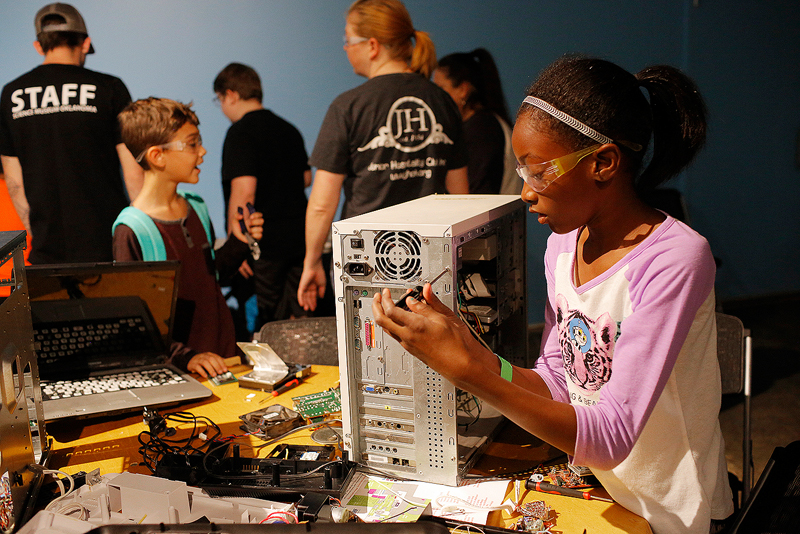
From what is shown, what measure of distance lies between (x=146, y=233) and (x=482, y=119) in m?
1.99

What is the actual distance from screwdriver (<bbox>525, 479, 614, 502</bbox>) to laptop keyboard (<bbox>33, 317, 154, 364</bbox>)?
3.69 ft

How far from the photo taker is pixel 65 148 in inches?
112

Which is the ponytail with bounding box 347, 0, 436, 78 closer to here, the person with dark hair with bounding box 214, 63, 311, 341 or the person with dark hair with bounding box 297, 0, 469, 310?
the person with dark hair with bounding box 297, 0, 469, 310

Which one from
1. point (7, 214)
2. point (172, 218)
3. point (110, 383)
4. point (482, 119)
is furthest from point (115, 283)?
point (482, 119)

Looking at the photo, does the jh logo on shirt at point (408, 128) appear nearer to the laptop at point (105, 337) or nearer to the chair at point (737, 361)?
the laptop at point (105, 337)

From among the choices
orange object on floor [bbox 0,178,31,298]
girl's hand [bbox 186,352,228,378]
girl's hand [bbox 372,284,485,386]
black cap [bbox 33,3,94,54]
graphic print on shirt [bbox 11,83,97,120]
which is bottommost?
girl's hand [bbox 186,352,228,378]

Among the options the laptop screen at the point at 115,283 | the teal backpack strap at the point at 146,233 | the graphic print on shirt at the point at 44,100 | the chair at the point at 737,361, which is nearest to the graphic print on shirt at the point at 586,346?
the chair at the point at 737,361

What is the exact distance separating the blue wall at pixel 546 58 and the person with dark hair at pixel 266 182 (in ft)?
0.63

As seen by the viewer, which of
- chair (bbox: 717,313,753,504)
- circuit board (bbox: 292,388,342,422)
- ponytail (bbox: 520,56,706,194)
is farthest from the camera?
chair (bbox: 717,313,753,504)

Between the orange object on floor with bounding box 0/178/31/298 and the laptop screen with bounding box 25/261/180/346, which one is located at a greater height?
the orange object on floor with bounding box 0/178/31/298

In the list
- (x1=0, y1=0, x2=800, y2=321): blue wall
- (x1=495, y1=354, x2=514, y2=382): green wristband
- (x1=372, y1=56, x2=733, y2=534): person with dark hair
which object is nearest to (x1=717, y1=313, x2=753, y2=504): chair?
(x1=372, y1=56, x2=733, y2=534): person with dark hair

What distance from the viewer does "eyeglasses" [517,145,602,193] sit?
3.40ft

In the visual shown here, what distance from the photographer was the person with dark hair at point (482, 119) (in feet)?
11.3

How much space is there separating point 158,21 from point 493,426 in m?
2.99
